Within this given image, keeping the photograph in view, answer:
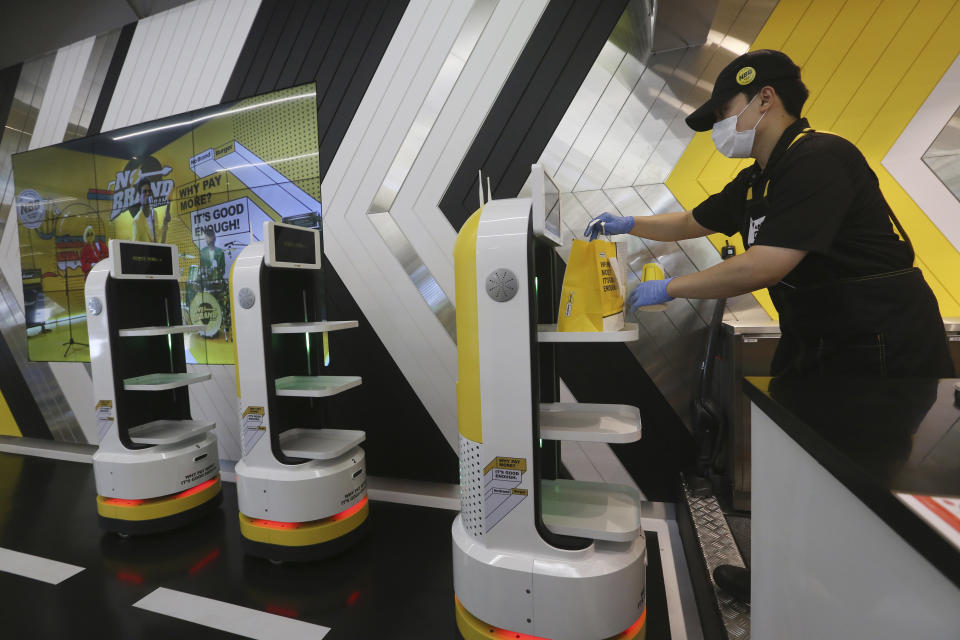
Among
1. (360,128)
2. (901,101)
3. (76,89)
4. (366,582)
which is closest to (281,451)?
(366,582)

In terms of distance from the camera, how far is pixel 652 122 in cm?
273

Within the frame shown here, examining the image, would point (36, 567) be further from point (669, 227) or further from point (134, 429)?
point (669, 227)

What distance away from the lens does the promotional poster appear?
357 cm

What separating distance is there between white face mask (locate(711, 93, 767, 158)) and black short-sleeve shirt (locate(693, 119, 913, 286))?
126 mm

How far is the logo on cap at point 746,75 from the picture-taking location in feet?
5.15

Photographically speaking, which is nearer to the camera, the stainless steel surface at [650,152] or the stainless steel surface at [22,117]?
the stainless steel surface at [650,152]

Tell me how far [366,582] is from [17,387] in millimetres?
5034

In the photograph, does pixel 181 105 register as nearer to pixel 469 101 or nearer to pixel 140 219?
pixel 140 219

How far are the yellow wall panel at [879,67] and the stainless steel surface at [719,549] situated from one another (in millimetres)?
1647

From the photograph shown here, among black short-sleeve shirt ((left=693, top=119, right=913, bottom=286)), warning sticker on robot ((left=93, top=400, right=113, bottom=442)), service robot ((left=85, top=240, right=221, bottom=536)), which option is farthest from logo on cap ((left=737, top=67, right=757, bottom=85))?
warning sticker on robot ((left=93, top=400, right=113, bottom=442))

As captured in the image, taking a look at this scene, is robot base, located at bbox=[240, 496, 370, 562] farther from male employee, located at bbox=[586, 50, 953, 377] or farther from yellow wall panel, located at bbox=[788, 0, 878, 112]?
yellow wall panel, located at bbox=[788, 0, 878, 112]

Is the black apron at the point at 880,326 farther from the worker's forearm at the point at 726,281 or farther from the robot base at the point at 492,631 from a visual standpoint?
the robot base at the point at 492,631

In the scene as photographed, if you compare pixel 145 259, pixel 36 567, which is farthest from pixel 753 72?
pixel 36 567

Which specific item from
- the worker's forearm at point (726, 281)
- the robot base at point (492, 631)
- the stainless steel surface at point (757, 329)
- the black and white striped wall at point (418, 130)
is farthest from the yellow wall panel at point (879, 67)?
the robot base at point (492, 631)
